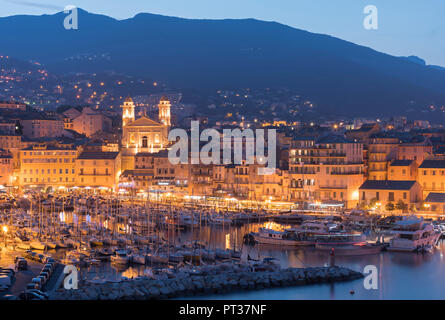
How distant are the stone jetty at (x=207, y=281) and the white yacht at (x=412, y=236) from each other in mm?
6174

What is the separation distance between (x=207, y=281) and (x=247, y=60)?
140791mm

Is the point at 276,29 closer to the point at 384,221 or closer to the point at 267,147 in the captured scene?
the point at 267,147

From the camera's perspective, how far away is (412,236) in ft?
108

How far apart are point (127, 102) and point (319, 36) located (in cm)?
11812

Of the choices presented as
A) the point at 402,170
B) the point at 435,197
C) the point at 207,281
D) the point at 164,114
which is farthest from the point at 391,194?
the point at 164,114

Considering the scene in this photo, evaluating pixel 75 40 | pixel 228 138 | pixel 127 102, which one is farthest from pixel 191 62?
pixel 228 138

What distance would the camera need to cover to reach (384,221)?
38.5m

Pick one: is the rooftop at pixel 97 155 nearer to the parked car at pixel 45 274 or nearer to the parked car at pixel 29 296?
the parked car at pixel 45 274

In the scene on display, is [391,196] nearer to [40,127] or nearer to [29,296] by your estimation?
[29,296]

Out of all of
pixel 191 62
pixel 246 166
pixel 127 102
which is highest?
pixel 191 62

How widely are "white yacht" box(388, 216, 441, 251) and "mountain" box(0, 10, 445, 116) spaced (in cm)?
8570

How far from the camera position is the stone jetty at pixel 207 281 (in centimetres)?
2244

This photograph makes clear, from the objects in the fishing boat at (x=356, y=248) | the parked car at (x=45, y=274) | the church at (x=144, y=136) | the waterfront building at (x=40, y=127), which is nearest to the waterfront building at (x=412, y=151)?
the fishing boat at (x=356, y=248)

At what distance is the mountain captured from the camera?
135500mm
